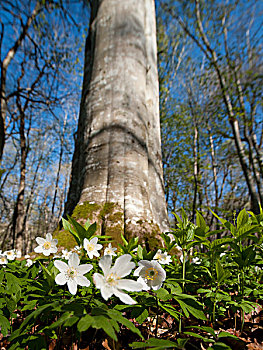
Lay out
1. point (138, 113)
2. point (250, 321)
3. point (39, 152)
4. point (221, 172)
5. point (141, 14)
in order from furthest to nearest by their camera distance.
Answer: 1. point (39, 152)
2. point (221, 172)
3. point (141, 14)
4. point (138, 113)
5. point (250, 321)

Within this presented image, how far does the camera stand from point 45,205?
22.4m

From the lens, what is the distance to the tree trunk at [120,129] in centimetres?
227

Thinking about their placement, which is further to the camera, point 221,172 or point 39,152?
point 39,152

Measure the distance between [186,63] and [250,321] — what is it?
46.5ft

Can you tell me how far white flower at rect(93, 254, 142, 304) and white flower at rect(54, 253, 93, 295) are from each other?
0.14 m

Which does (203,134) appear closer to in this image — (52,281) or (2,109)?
(2,109)

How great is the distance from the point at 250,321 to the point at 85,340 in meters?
1.00

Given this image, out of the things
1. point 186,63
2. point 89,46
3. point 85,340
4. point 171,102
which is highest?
point 186,63

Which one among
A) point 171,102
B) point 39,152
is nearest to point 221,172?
point 171,102

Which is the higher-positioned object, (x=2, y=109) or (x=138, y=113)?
(x=2, y=109)

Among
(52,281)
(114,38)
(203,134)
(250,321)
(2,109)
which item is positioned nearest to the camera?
(52,281)

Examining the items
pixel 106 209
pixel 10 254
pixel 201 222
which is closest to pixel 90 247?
pixel 201 222

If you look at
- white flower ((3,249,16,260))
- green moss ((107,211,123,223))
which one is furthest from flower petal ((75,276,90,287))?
white flower ((3,249,16,260))

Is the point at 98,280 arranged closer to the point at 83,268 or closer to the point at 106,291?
the point at 106,291
